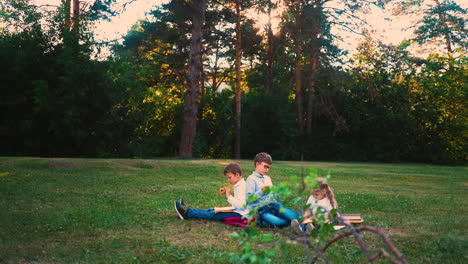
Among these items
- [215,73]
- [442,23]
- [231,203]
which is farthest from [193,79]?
[442,23]

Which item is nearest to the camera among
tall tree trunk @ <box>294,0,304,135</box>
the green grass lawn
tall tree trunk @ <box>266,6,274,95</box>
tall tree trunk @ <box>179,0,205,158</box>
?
the green grass lawn

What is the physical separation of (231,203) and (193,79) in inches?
695

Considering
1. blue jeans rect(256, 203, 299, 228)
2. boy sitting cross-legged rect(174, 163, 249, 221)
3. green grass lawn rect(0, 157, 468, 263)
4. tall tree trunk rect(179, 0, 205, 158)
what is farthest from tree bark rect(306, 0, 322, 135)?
blue jeans rect(256, 203, 299, 228)

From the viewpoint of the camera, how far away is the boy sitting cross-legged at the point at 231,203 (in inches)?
305

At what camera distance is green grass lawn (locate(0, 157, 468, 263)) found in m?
5.78

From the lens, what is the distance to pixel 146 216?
27.8 feet

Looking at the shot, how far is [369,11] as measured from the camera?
2866cm

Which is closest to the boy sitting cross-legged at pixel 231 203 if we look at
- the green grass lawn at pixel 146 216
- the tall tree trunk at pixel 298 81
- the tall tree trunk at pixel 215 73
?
the green grass lawn at pixel 146 216

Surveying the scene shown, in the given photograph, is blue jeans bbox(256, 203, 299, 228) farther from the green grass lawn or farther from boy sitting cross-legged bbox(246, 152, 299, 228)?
the green grass lawn

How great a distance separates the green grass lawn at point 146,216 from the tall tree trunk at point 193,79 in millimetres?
8559

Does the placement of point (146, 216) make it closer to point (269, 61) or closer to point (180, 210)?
point (180, 210)

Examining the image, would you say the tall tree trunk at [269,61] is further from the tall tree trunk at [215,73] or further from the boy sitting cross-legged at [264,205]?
the boy sitting cross-legged at [264,205]

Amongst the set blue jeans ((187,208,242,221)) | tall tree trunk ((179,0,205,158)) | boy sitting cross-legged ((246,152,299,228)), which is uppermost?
tall tree trunk ((179,0,205,158))

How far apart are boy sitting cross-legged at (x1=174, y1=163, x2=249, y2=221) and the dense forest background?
15.9m
